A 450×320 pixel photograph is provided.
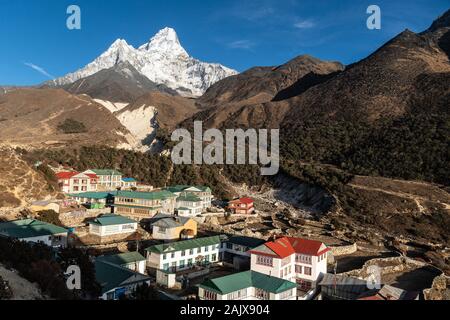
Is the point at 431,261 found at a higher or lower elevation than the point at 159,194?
lower

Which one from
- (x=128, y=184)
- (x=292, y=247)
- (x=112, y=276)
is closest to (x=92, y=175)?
(x=128, y=184)

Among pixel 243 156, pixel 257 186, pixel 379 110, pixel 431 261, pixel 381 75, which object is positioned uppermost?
pixel 381 75

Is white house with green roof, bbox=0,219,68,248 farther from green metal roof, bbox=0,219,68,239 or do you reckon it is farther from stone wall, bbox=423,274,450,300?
stone wall, bbox=423,274,450,300

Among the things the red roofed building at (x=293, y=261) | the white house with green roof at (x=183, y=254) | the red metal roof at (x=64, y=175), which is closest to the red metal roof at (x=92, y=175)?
the red metal roof at (x=64, y=175)

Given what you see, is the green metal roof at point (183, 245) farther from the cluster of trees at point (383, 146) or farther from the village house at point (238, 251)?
the cluster of trees at point (383, 146)

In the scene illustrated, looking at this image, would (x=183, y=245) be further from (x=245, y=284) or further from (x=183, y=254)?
(x=245, y=284)

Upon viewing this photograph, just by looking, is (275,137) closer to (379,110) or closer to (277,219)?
(379,110)
